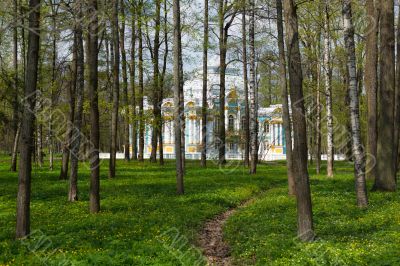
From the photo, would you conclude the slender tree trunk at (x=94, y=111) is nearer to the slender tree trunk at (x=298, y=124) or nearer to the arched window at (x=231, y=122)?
the slender tree trunk at (x=298, y=124)

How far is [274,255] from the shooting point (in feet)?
25.9

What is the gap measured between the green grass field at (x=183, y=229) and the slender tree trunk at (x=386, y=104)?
1141 millimetres

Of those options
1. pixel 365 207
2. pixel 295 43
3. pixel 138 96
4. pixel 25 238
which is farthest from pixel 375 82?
pixel 138 96

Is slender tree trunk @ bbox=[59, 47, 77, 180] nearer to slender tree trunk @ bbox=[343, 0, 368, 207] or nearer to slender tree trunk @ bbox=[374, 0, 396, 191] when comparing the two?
slender tree trunk @ bbox=[343, 0, 368, 207]

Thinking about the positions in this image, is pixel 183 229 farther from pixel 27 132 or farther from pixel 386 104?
pixel 386 104

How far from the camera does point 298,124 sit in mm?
8562

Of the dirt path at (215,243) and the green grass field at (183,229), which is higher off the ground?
the green grass field at (183,229)

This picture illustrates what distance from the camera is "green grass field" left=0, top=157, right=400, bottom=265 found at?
7.58m

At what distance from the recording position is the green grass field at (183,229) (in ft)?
24.9

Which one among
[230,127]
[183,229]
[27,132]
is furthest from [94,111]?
[230,127]

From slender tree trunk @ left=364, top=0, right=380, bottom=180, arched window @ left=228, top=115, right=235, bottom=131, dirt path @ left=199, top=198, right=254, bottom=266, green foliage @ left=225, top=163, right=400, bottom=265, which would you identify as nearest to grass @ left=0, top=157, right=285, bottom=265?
dirt path @ left=199, top=198, right=254, bottom=266

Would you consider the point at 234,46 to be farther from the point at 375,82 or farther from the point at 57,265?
the point at 57,265

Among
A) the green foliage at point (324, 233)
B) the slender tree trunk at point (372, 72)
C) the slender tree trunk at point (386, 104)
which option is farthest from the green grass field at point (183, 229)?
the slender tree trunk at point (372, 72)

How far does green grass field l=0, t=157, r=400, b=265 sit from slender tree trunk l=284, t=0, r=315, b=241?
1.71 feet
